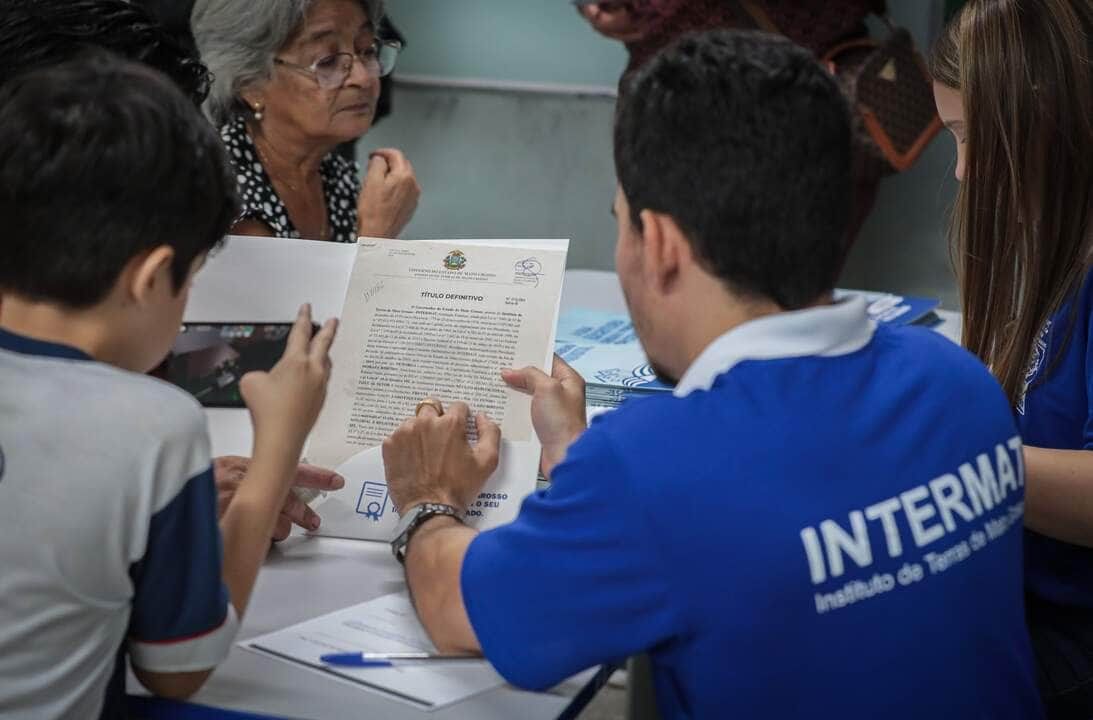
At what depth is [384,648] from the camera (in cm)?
112

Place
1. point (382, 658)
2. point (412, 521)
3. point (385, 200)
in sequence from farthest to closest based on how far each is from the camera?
1. point (385, 200)
2. point (412, 521)
3. point (382, 658)

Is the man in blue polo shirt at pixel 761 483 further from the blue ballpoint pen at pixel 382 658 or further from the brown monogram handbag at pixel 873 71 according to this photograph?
the brown monogram handbag at pixel 873 71

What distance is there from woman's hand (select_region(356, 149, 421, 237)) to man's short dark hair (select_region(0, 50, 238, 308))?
1.22 metres

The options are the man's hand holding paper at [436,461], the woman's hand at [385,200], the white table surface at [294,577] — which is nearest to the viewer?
the white table surface at [294,577]

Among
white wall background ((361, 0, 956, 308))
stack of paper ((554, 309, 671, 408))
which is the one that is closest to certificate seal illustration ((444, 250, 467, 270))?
stack of paper ((554, 309, 671, 408))

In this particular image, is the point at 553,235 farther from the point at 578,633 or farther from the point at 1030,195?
the point at 578,633

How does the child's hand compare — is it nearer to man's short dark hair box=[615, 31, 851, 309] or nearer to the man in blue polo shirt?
the man in blue polo shirt

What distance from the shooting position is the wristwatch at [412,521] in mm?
1223

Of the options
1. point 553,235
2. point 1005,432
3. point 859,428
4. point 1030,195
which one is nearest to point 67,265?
point 859,428

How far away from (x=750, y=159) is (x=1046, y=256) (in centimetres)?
61

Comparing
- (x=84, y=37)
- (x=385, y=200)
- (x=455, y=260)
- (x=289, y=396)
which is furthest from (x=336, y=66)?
(x=289, y=396)

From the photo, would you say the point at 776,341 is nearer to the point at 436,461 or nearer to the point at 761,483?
the point at 761,483

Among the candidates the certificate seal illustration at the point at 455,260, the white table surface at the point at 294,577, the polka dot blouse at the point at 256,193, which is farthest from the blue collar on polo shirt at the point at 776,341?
the polka dot blouse at the point at 256,193

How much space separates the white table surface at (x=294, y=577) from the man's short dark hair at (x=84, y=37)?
0.83ft
